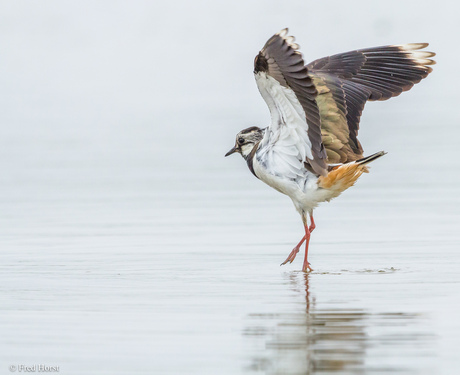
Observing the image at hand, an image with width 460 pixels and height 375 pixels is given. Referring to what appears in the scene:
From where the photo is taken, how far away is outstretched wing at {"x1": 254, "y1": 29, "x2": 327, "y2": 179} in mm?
9797

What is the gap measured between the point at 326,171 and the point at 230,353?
389 centimetres

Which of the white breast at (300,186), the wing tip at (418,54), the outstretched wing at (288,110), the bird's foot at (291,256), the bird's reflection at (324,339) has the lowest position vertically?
the bird's reflection at (324,339)

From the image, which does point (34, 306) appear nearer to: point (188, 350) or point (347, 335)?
point (188, 350)

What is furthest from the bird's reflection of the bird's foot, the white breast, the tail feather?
the white breast

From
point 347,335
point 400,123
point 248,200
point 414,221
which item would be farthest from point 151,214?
point 400,123

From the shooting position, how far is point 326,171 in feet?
36.5

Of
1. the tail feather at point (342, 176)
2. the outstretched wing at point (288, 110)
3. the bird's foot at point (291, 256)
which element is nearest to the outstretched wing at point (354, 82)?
the tail feather at point (342, 176)

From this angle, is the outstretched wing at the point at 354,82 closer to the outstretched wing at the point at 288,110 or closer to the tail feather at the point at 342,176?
the tail feather at the point at 342,176

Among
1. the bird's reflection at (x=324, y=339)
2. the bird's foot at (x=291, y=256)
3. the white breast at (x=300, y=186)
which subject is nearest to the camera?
the bird's reflection at (x=324, y=339)

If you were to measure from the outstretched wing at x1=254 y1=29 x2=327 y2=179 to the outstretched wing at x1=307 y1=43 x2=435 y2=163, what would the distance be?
0.46 m

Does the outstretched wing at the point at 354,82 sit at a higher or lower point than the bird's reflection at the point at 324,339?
higher

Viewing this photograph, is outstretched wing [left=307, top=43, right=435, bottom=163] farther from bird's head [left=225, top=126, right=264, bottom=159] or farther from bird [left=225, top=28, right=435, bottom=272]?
bird's head [left=225, top=126, right=264, bottom=159]

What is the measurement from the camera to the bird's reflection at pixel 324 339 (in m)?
7.15

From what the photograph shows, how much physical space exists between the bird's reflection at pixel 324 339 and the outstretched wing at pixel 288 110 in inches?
78.7
